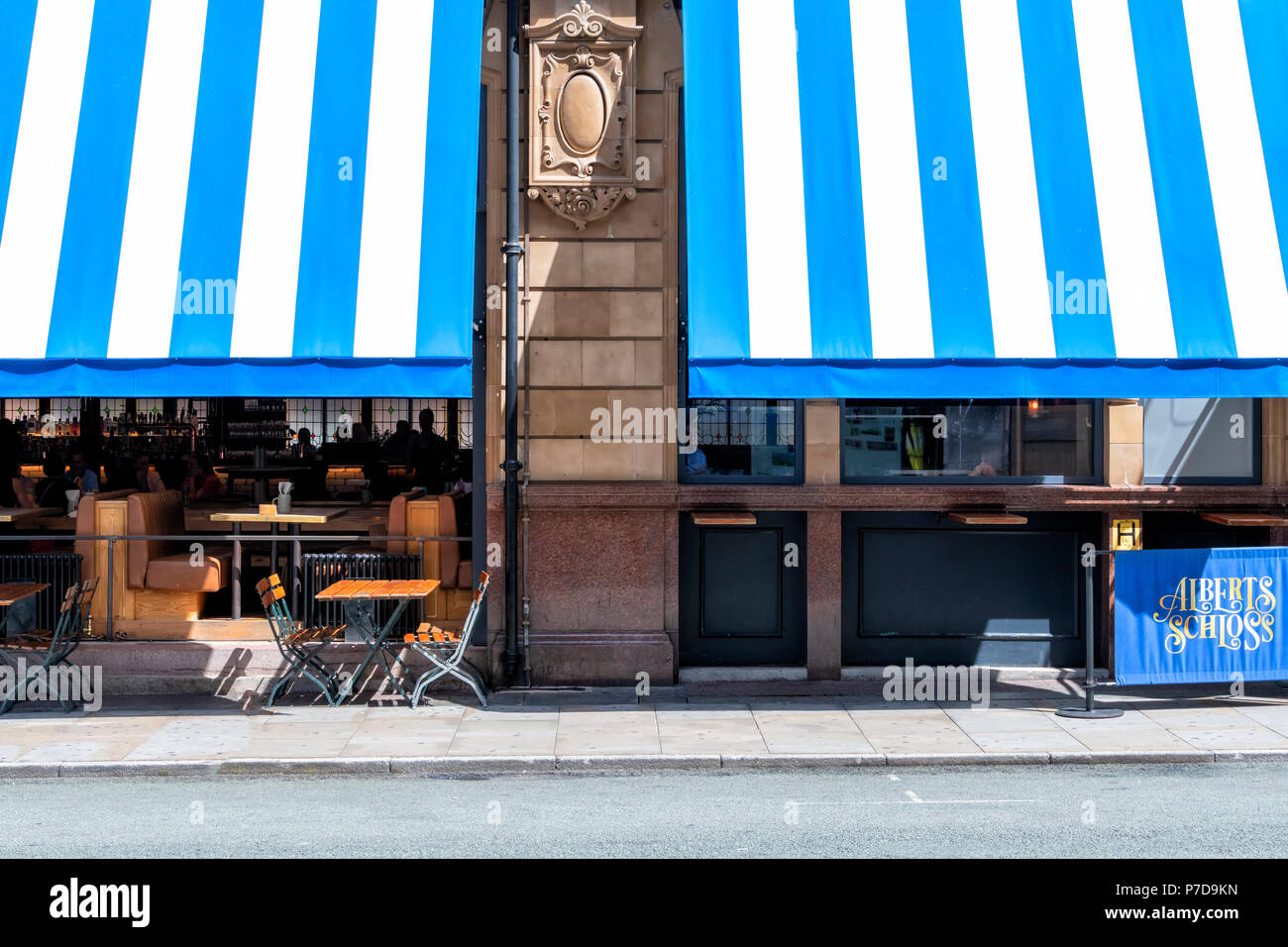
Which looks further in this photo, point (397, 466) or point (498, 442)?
point (397, 466)

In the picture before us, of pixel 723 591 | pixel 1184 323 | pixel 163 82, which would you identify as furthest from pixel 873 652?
pixel 163 82

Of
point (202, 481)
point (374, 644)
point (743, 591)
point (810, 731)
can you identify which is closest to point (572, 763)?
point (810, 731)

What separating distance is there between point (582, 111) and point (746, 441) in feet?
11.9

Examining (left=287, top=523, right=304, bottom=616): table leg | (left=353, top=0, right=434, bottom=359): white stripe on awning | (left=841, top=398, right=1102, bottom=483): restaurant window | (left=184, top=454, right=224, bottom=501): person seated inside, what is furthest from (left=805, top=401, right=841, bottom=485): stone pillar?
(left=184, top=454, right=224, bottom=501): person seated inside

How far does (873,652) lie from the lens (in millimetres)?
12156

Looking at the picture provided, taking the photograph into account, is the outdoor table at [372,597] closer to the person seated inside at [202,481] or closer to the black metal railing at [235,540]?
the black metal railing at [235,540]

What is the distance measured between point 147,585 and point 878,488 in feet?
24.5

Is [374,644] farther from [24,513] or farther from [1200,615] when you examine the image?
[1200,615]

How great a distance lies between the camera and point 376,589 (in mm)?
10945

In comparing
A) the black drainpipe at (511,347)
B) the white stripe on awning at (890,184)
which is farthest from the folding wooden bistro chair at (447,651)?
the white stripe on awning at (890,184)

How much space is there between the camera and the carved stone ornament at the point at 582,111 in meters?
11.4

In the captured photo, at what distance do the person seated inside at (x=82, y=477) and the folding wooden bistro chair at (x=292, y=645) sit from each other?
338 cm

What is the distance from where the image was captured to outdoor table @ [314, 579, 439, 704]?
10.8 meters

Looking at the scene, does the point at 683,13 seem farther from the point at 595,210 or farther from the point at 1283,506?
the point at 1283,506
